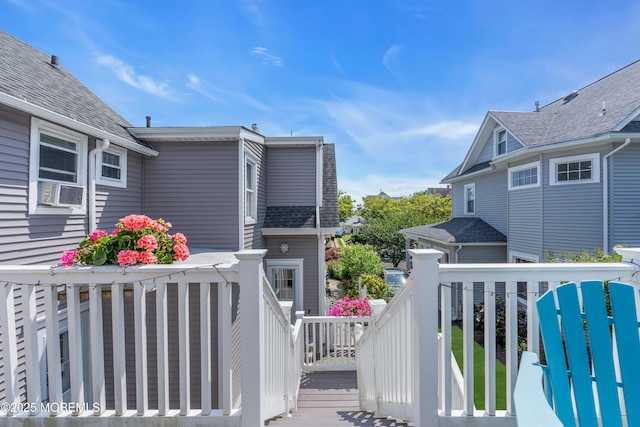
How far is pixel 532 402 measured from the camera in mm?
1029

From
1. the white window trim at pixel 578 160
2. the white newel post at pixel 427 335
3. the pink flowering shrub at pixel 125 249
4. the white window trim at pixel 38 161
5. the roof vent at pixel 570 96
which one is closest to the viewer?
the white newel post at pixel 427 335

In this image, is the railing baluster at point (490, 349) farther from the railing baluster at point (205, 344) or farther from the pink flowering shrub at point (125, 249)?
the pink flowering shrub at point (125, 249)

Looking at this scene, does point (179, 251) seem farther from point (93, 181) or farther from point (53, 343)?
point (93, 181)

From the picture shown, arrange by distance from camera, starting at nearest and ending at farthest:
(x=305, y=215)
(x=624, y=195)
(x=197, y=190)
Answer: (x=197, y=190), (x=624, y=195), (x=305, y=215)

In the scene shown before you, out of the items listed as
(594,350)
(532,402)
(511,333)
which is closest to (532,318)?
(511,333)

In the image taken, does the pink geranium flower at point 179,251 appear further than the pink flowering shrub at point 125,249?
Yes

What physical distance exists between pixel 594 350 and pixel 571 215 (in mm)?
8088

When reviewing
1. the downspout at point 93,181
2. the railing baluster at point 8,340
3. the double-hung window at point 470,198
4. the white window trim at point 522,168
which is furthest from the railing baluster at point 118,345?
the double-hung window at point 470,198

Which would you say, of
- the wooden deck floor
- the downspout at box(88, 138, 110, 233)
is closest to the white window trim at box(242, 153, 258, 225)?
the downspout at box(88, 138, 110, 233)

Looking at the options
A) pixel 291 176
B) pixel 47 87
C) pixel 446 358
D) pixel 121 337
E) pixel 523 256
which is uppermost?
pixel 47 87

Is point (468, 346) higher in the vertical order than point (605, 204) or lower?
lower

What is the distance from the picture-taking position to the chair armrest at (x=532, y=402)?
93 centimetres

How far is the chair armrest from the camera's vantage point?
0.93 meters

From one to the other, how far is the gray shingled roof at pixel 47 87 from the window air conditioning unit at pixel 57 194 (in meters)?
1.09
